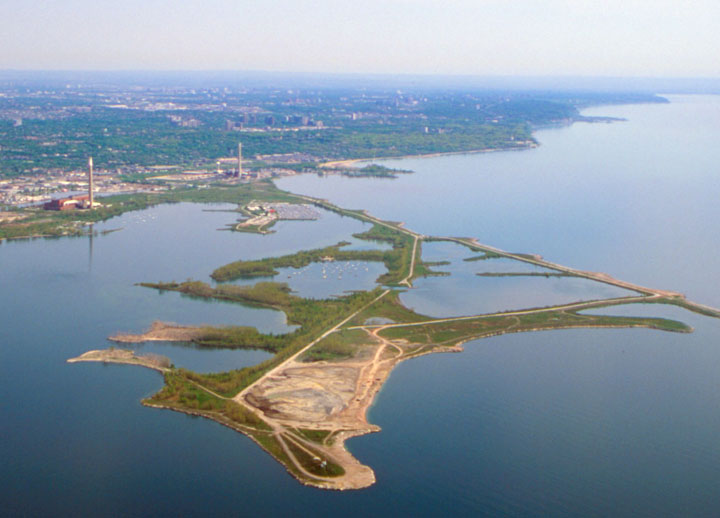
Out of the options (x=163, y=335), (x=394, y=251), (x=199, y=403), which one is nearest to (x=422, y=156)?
(x=394, y=251)

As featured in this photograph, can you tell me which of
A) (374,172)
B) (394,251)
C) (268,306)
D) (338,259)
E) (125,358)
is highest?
(374,172)

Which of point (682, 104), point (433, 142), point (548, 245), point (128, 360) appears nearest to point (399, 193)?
point (548, 245)

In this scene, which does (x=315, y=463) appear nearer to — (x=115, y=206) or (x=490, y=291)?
(x=490, y=291)

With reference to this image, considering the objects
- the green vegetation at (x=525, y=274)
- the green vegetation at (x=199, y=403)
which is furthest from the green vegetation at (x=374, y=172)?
the green vegetation at (x=199, y=403)

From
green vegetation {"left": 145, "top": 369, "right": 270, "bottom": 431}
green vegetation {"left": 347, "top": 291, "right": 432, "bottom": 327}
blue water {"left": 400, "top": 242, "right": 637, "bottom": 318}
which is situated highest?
blue water {"left": 400, "top": 242, "right": 637, "bottom": 318}

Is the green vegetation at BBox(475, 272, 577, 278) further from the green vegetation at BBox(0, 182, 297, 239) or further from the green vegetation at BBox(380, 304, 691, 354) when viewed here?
the green vegetation at BBox(0, 182, 297, 239)

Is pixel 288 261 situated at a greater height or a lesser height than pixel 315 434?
greater

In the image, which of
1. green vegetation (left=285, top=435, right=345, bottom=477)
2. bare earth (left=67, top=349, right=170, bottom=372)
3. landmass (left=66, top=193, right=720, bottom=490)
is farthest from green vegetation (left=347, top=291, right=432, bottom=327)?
green vegetation (left=285, top=435, right=345, bottom=477)

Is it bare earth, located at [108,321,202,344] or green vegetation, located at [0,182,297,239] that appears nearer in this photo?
bare earth, located at [108,321,202,344]

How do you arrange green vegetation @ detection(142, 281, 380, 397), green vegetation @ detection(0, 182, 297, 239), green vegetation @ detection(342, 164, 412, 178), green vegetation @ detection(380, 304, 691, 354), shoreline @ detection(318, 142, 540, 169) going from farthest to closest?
shoreline @ detection(318, 142, 540, 169), green vegetation @ detection(342, 164, 412, 178), green vegetation @ detection(0, 182, 297, 239), green vegetation @ detection(380, 304, 691, 354), green vegetation @ detection(142, 281, 380, 397)

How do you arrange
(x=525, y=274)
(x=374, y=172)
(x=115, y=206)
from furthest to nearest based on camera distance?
(x=374, y=172) < (x=115, y=206) < (x=525, y=274)

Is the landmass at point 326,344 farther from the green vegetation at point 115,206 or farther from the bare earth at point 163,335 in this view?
the green vegetation at point 115,206
